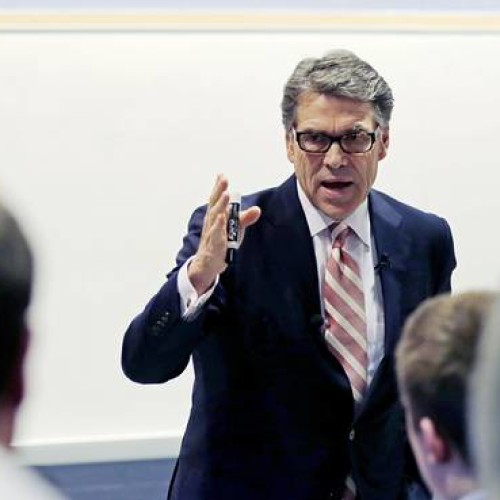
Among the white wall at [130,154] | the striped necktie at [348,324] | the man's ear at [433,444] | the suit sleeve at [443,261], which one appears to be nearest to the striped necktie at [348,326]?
the striped necktie at [348,324]

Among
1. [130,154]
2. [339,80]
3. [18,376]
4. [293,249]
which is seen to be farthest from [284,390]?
[18,376]

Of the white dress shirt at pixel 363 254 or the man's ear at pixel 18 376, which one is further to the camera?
the white dress shirt at pixel 363 254

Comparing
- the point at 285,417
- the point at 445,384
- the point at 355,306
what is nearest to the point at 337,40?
the point at 355,306

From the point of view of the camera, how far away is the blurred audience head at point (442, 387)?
108 cm

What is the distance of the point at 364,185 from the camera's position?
2197 mm

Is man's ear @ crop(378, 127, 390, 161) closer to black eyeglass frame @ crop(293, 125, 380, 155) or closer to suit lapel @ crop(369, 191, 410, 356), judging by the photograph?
black eyeglass frame @ crop(293, 125, 380, 155)

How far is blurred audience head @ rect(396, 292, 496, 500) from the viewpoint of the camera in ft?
3.53

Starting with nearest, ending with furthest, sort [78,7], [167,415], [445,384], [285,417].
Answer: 1. [445,384]
2. [285,417]
3. [78,7]
4. [167,415]

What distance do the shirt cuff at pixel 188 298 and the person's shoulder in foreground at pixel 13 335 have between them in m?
1.00

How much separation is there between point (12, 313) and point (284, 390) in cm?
127

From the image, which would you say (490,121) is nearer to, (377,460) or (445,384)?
(377,460)

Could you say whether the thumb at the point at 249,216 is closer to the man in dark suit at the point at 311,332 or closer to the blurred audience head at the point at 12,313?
the man in dark suit at the point at 311,332

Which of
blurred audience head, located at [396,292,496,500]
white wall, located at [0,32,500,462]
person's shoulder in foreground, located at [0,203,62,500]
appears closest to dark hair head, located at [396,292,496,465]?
blurred audience head, located at [396,292,496,500]

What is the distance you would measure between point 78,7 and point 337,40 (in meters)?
0.69
